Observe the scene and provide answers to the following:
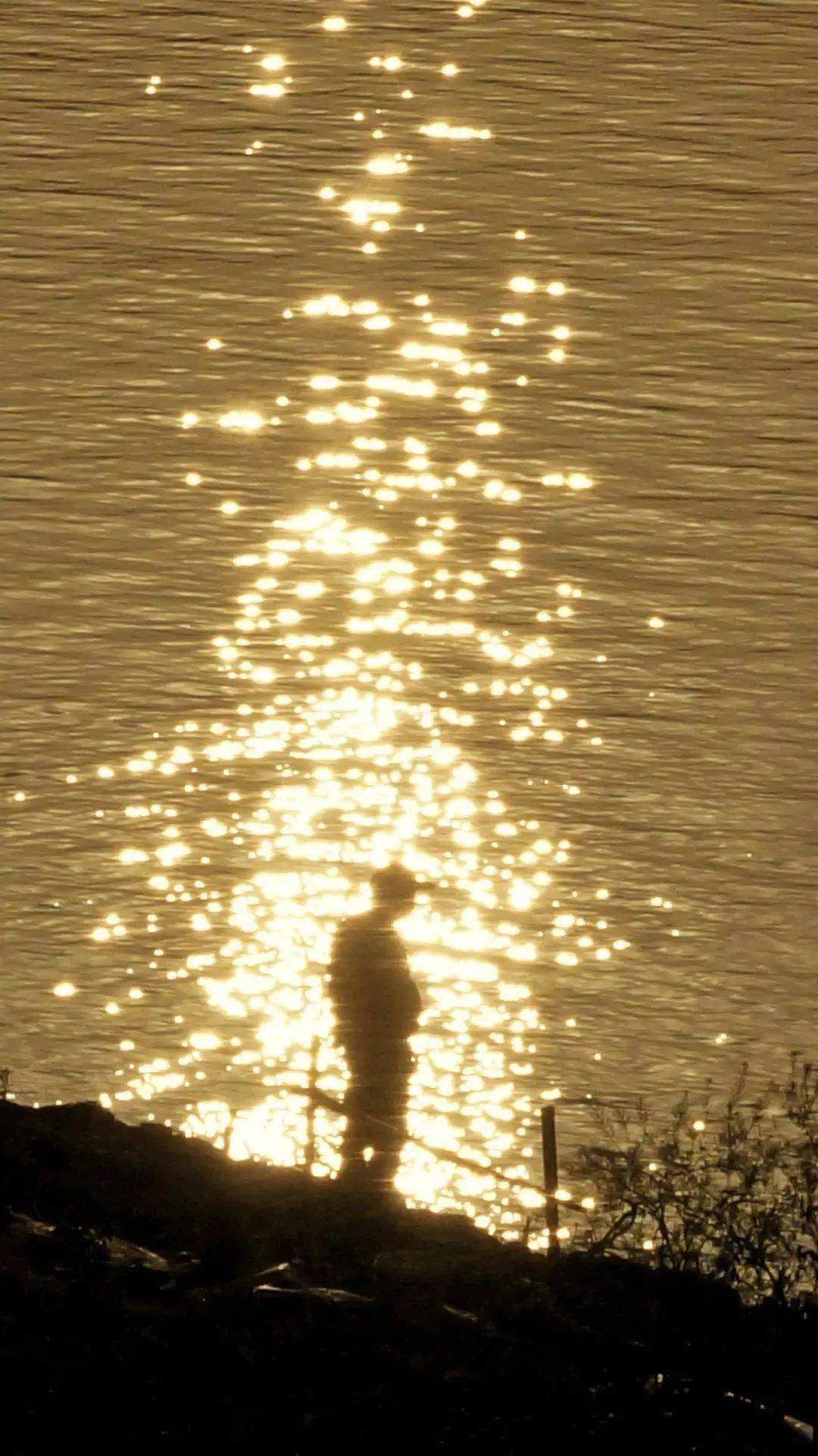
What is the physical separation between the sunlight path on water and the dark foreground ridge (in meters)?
8.60

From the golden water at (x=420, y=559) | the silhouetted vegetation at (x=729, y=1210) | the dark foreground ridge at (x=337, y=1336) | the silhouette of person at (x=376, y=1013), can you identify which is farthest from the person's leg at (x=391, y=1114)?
the golden water at (x=420, y=559)

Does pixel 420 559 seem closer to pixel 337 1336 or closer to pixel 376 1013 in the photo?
pixel 376 1013

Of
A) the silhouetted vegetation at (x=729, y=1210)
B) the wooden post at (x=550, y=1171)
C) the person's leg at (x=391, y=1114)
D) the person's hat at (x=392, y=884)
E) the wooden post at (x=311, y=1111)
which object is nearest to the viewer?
the silhouetted vegetation at (x=729, y=1210)

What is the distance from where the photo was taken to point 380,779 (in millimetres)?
43938

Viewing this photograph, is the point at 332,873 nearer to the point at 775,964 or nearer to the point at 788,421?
the point at 775,964

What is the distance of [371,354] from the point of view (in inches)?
2628

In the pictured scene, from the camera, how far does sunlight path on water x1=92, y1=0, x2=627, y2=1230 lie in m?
33.1

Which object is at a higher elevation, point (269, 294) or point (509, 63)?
point (509, 63)

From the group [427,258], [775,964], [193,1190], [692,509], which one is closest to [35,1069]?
[775,964]

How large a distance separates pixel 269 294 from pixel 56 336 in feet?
29.9

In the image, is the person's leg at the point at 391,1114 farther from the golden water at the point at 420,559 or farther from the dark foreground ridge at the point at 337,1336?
the golden water at the point at 420,559

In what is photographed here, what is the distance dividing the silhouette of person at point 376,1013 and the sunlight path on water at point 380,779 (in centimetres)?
609

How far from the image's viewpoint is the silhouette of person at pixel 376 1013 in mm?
16391

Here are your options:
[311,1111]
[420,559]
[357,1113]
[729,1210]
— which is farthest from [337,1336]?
[420,559]
